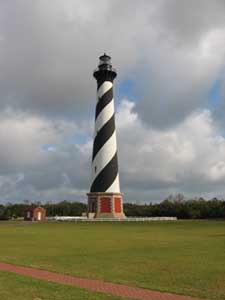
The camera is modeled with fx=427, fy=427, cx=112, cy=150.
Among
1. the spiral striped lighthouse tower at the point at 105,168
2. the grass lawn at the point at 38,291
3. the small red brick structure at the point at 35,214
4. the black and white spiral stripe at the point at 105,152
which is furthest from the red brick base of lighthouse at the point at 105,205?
the grass lawn at the point at 38,291

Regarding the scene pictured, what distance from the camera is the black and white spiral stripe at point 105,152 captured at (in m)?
51.5

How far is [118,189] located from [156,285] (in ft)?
138

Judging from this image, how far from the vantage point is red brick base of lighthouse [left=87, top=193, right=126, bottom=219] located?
51312 mm

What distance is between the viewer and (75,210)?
301 ft

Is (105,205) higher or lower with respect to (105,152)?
lower

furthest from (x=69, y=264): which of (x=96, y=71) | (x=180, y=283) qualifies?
(x=96, y=71)

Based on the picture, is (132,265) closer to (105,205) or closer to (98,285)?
(98,285)

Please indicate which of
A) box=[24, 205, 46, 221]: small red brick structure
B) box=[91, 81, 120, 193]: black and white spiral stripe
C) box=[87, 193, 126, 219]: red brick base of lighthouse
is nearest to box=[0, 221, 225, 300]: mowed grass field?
box=[87, 193, 126, 219]: red brick base of lighthouse

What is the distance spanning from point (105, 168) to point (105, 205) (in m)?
4.47

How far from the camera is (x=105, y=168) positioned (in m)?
51.4

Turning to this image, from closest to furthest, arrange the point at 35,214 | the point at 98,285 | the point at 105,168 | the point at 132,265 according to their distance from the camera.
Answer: the point at 98,285
the point at 132,265
the point at 105,168
the point at 35,214

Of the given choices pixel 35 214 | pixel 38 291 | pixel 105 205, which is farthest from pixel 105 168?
pixel 38 291

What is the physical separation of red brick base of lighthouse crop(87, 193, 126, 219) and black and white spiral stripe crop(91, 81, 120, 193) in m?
0.64

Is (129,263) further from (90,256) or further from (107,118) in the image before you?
(107,118)
